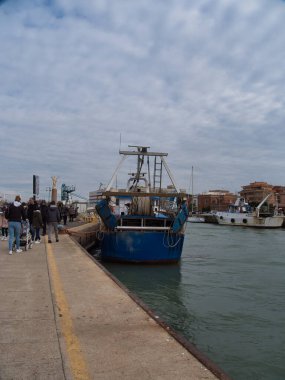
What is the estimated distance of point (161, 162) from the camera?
22.4 m

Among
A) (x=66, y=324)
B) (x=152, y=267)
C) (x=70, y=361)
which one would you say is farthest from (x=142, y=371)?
(x=152, y=267)

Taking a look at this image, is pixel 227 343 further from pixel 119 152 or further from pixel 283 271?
pixel 119 152

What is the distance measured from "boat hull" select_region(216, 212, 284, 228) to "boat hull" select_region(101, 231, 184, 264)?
61332 mm

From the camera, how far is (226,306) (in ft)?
38.5

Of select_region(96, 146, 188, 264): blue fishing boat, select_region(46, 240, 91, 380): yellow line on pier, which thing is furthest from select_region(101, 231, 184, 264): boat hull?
select_region(46, 240, 91, 380): yellow line on pier

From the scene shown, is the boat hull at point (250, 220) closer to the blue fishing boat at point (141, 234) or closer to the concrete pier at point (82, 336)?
the blue fishing boat at point (141, 234)

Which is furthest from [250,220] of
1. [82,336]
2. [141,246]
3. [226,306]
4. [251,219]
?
[82,336]

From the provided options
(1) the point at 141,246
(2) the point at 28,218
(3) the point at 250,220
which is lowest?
(1) the point at 141,246

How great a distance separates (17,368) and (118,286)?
15.3ft

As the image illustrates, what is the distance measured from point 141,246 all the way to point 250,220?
209 feet

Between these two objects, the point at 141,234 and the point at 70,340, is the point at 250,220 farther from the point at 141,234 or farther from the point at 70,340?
the point at 70,340

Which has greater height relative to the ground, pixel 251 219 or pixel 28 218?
pixel 28 218

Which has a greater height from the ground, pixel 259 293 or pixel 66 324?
pixel 66 324

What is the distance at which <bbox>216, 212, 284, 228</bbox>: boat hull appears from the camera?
77656 mm
